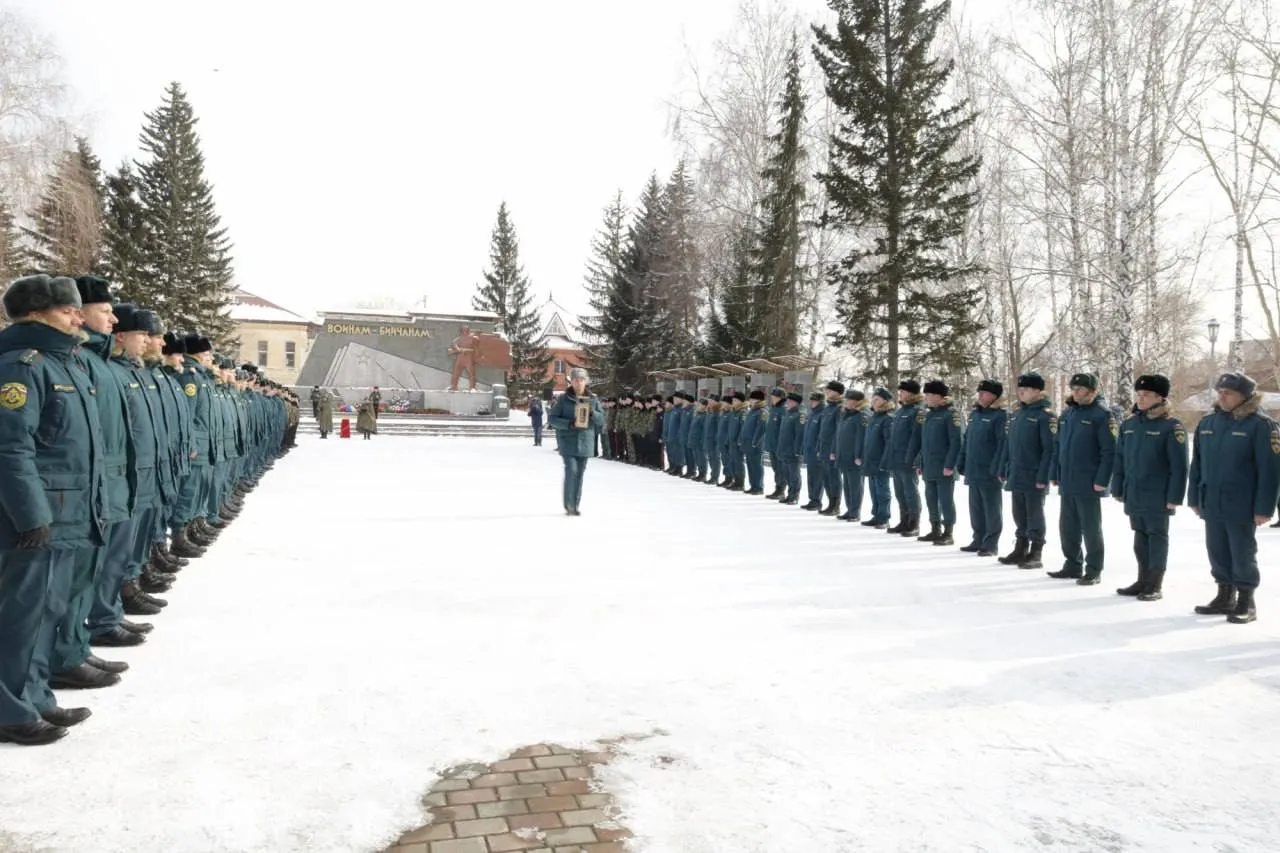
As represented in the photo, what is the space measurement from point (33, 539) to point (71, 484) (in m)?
0.36

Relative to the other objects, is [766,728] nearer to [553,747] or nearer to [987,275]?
[553,747]

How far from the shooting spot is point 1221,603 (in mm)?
6387

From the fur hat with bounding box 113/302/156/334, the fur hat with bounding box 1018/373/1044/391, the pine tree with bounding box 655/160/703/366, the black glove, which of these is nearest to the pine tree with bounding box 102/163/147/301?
the pine tree with bounding box 655/160/703/366

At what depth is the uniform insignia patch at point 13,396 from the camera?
3490 millimetres

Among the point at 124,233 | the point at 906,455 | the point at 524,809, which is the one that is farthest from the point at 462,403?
the point at 524,809

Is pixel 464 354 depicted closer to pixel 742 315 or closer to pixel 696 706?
pixel 742 315

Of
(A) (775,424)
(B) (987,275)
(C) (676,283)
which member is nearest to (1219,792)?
(A) (775,424)

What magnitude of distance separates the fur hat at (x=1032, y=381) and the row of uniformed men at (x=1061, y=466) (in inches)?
0.5

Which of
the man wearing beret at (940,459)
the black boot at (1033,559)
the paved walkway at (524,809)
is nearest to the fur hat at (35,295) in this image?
the paved walkway at (524,809)

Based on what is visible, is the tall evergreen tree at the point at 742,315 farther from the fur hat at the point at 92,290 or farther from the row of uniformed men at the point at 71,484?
the fur hat at the point at 92,290

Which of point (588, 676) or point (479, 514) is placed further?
point (479, 514)

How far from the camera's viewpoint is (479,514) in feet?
36.7

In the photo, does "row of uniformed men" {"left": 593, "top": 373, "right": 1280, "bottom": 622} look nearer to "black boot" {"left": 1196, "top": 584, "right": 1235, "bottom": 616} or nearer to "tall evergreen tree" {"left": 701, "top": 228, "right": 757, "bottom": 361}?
"black boot" {"left": 1196, "top": 584, "right": 1235, "bottom": 616}

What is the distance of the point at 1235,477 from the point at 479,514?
7746 millimetres
